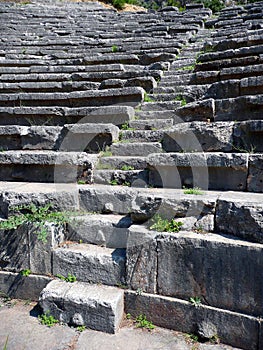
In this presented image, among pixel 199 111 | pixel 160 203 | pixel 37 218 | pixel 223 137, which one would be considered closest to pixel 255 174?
pixel 223 137

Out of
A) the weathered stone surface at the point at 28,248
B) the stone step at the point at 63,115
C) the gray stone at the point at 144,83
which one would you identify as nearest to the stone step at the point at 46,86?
the gray stone at the point at 144,83

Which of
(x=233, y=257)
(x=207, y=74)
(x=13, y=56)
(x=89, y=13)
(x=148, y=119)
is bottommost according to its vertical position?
(x=233, y=257)

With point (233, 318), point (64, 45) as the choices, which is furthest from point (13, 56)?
point (233, 318)

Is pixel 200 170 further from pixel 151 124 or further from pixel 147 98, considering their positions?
pixel 147 98

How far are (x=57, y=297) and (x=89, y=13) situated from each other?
40.5ft

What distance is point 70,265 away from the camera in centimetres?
283

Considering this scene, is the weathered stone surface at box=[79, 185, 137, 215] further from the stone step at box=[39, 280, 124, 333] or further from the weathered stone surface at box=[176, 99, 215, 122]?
the weathered stone surface at box=[176, 99, 215, 122]

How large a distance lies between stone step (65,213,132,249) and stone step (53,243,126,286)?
0.27 ft

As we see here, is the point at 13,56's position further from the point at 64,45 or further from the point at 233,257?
the point at 233,257

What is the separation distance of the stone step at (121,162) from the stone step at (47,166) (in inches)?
4.6

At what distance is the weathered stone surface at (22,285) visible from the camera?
2.95 m

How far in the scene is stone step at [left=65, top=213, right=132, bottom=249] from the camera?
2.91 m

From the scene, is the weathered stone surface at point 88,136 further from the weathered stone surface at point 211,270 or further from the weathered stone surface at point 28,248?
the weathered stone surface at point 211,270

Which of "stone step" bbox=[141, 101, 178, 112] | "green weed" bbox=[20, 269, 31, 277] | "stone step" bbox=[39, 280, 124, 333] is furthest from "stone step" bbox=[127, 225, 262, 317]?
"stone step" bbox=[141, 101, 178, 112]
